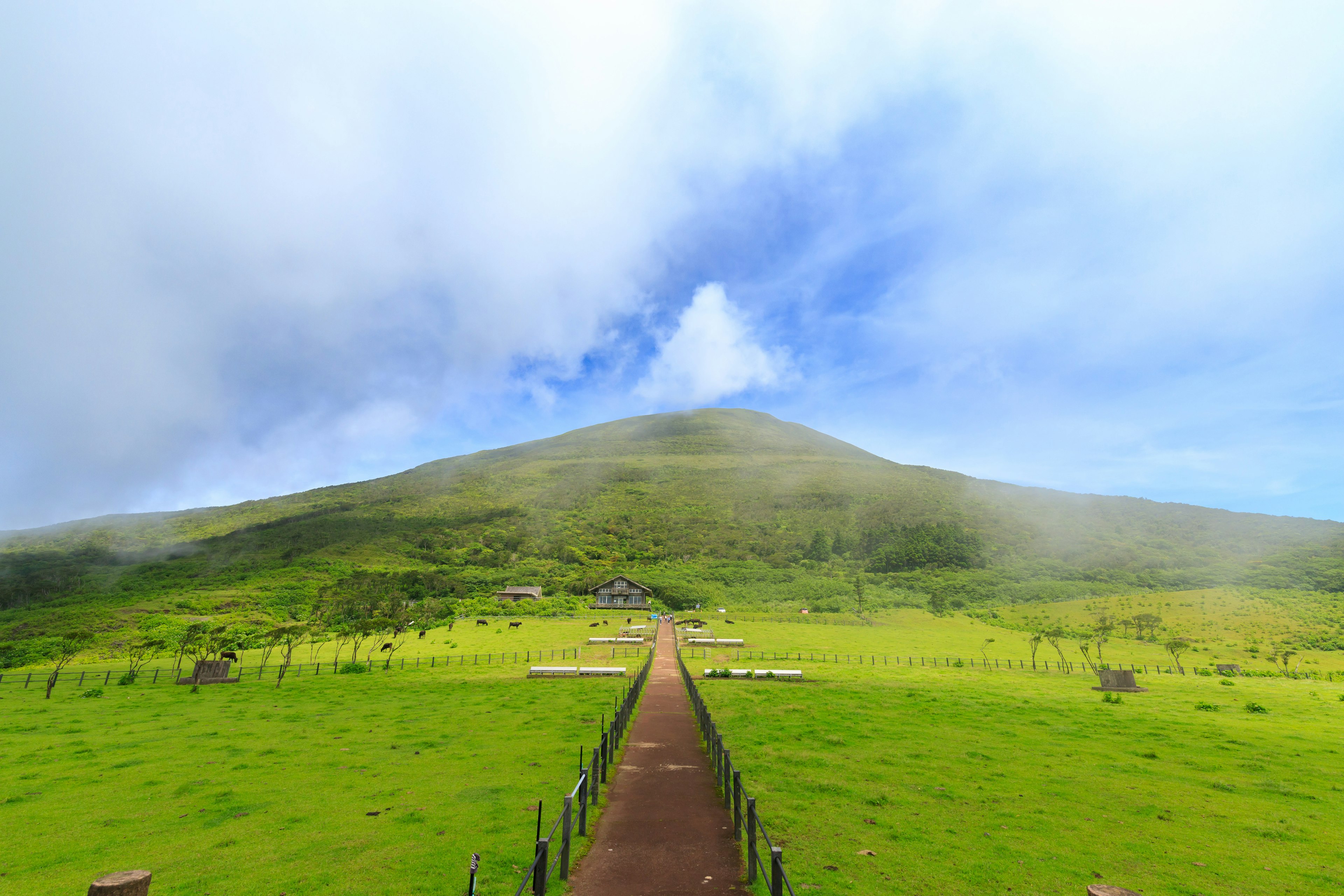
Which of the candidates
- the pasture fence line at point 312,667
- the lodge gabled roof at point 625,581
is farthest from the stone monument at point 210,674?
the lodge gabled roof at point 625,581

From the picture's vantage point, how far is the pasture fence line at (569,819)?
8.17 m

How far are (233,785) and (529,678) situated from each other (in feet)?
76.3

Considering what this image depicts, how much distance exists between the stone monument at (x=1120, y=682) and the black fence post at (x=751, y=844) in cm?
3869

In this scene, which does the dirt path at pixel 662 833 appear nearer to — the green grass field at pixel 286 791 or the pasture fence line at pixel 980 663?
the green grass field at pixel 286 791

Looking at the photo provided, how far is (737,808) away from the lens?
11.9 metres

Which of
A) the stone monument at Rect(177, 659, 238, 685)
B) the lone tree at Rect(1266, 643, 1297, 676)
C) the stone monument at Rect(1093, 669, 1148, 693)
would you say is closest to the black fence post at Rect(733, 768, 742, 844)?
the stone monument at Rect(1093, 669, 1148, 693)

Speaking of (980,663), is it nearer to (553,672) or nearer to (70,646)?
(553,672)

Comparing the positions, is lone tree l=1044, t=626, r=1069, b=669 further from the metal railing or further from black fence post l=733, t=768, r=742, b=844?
Result: black fence post l=733, t=768, r=742, b=844

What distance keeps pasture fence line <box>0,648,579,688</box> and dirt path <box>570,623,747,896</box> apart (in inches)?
1223

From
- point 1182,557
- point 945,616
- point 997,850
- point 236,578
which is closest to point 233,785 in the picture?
point 997,850

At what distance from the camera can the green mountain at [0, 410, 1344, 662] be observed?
95.4 meters

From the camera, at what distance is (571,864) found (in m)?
10.4

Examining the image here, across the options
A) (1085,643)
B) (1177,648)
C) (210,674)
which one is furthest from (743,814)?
(1085,643)

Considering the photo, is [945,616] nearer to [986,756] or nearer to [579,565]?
[986,756]
